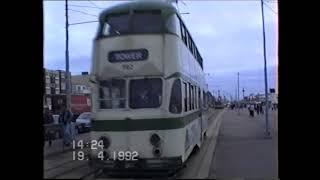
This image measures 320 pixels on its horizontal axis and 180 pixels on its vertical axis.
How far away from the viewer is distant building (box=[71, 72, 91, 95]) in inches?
281

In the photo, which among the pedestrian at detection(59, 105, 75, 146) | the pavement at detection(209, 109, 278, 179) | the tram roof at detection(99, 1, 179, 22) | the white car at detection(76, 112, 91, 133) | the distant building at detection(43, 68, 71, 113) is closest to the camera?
the distant building at detection(43, 68, 71, 113)

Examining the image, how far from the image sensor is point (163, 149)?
27.1 feet

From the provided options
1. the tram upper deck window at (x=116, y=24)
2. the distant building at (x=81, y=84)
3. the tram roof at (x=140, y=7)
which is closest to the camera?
the tram roof at (x=140, y=7)

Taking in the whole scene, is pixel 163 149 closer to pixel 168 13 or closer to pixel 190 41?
pixel 168 13

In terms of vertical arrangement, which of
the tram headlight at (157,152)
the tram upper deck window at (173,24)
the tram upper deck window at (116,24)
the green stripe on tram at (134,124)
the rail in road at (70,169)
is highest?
the tram upper deck window at (173,24)

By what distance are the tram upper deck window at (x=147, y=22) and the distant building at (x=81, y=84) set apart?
994mm

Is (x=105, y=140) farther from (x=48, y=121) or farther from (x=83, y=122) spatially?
(x=48, y=121)

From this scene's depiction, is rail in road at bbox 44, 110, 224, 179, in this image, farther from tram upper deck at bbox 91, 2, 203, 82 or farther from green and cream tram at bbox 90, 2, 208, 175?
tram upper deck at bbox 91, 2, 203, 82

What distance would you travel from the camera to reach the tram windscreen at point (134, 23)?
296 inches

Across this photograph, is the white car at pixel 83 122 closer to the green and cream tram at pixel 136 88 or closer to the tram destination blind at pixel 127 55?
the green and cream tram at pixel 136 88

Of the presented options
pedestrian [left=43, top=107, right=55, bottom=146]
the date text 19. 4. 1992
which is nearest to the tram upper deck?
pedestrian [left=43, top=107, right=55, bottom=146]

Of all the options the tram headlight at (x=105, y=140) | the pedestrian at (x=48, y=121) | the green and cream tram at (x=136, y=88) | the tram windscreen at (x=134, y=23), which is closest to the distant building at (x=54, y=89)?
the pedestrian at (x=48, y=121)
